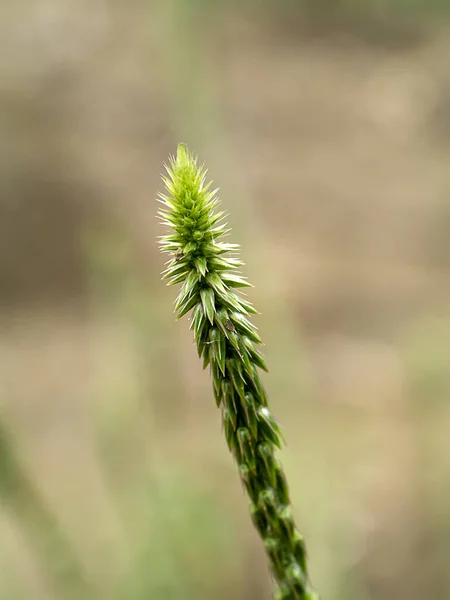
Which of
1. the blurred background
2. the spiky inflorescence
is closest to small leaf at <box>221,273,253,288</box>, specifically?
the spiky inflorescence

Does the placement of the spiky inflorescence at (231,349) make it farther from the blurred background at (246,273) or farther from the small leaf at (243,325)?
the blurred background at (246,273)

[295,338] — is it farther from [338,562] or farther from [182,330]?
[182,330]

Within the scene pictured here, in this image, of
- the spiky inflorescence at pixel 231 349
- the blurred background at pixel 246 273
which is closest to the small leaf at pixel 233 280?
the spiky inflorescence at pixel 231 349

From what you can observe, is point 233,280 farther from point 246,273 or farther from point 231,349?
point 246,273

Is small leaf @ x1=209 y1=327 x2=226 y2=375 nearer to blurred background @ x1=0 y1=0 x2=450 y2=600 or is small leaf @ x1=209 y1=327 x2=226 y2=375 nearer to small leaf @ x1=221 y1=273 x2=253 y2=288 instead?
small leaf @ x1=221 y1=273 x2=253 y2=288

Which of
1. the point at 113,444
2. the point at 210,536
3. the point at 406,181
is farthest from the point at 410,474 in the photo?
the point at 406,181
